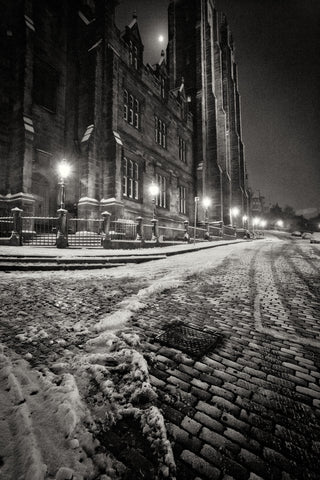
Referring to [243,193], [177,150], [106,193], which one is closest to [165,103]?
[177,150]

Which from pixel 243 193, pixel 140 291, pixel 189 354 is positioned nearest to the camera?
pixel 189 354

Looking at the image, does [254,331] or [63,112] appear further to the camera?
[63,112]

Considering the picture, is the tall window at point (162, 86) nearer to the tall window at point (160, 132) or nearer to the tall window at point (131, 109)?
the tall window at point (160, 132)

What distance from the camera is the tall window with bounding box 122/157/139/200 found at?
1602 centimetres

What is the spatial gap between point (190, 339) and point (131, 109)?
18.6 m

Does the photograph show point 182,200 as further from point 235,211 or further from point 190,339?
point 190,339

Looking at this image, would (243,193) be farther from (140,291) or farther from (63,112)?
(140,291)

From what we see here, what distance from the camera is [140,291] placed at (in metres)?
4.01

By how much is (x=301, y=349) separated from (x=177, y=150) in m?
22.8

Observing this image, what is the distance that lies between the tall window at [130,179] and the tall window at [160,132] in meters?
4.88

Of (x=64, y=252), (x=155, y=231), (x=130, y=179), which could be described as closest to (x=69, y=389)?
(x=64, y=252)

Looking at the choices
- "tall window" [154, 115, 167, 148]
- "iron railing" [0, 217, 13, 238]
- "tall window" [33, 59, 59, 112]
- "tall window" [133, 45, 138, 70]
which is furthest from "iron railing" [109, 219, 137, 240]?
"tall window" [133, 45, 138, 70]

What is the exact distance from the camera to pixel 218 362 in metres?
1.92

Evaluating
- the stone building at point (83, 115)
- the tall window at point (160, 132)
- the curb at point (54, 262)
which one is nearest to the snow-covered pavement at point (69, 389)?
the curb at point (54, 262)
